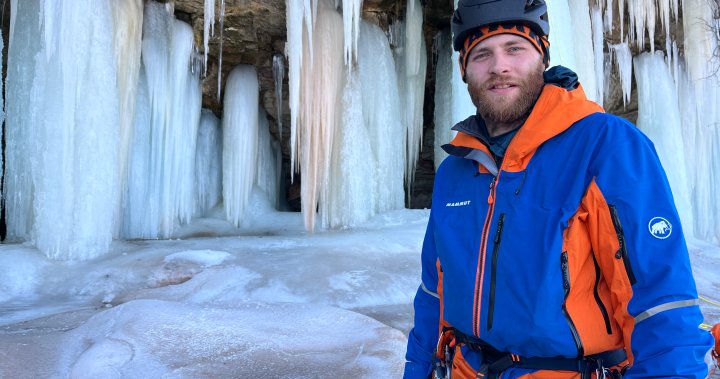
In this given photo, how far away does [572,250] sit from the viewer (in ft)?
3.38

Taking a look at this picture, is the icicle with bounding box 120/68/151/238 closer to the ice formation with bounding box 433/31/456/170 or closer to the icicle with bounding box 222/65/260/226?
the icicle with bounding box 222/65/260/226

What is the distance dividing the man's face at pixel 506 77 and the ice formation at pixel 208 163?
388 inches

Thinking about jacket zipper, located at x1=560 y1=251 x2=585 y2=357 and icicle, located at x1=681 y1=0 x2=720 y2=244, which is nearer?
jacket zipper, located at x1=560 y1=251 x2=585 y2=357

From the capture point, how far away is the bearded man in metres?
0.93

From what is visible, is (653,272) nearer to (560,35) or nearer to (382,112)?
(560,35)

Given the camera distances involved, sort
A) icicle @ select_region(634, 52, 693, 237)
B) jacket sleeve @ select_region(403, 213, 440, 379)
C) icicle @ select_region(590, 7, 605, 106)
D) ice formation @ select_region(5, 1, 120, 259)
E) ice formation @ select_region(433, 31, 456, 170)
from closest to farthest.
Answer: jacket sleeve @ select_region(403, 213, 440, 379)
ice formation @ select_region(5, 1, 120, 259)
icicle @ select_region(590, 7, 605, 106)
icicle @ select_region(634, 52, 693, 237)
ice formation @ select_region(433, 31, 456, 170)

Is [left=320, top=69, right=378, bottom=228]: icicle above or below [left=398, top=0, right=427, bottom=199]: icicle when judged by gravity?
below

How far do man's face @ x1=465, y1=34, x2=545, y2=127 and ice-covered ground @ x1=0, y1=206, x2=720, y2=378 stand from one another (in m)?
1.58

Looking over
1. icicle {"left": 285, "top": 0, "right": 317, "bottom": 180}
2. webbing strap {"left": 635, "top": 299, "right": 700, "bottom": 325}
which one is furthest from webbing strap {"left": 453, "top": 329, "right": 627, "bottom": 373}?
icicle {"left": 285, "top": 0, "right": 317, "bottom": 180}

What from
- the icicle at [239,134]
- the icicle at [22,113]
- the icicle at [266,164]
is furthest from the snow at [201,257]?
the icicle at [266,164]

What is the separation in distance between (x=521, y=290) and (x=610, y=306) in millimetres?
183

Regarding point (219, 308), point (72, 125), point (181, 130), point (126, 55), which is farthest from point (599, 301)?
point (181, 130)

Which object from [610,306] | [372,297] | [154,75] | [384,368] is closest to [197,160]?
[154,75]

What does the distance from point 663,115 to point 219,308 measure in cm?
894
